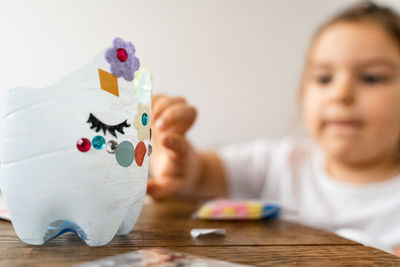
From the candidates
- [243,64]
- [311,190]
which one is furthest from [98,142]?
[243,64]

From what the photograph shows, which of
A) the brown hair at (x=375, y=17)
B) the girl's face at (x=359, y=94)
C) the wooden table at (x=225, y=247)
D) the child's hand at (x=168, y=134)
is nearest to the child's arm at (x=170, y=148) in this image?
the child's hand at (x=168, y=134)

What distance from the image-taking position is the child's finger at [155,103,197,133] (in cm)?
52

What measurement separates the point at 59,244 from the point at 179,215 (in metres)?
0.26

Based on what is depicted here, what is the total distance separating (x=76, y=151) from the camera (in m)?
0.30

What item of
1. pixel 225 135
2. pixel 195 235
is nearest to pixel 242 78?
pixel 225 135

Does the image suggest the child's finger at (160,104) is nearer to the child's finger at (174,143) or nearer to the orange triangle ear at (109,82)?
the child's finger at (174,143)

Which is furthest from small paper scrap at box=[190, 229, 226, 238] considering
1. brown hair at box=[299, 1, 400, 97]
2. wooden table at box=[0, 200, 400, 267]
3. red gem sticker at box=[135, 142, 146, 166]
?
brown hair at box=[299, 1, 400, 97]

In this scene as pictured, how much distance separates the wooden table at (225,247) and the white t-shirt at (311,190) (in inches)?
11.7

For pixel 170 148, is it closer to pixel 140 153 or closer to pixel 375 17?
pixel 140 153

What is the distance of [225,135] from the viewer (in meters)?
1.31

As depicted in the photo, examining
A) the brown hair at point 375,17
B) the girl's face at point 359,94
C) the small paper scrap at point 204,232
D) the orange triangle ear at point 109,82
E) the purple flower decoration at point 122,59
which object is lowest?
the small paper scrap at point 204,232

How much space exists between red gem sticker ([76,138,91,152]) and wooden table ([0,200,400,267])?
0.09 m

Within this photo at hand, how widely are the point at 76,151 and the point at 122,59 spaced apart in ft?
0.30

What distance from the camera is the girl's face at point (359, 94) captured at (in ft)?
2.73
